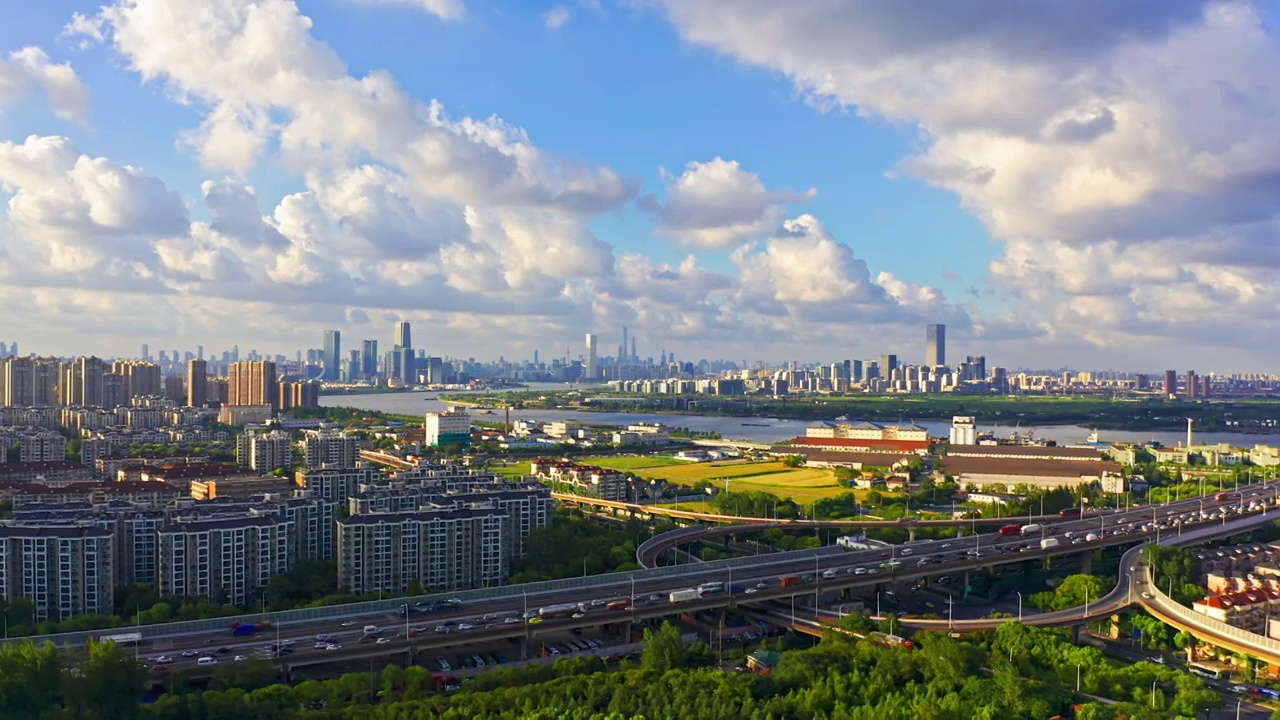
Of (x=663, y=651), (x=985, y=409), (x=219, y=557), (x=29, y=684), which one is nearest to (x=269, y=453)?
(x=219, y=557)

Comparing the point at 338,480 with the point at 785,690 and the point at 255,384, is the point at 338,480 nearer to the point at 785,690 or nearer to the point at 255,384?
the point at 785,690

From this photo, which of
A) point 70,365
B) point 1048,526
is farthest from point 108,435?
point 1048,526

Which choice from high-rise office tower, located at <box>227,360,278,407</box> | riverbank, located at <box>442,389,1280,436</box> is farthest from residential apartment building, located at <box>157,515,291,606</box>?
riverbank, located at <box>442,389,1280,436</box>

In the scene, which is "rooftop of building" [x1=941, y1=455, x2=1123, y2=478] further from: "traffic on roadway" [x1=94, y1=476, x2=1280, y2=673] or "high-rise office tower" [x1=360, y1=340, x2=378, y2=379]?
"high-rise office tower" [x1=360, y1=340, x2=378, y2=379]

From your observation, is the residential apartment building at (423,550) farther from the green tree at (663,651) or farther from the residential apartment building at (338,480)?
the residential apartment building at (338,480)

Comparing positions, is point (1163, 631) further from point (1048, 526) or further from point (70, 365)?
point (70, 365)
